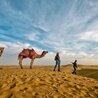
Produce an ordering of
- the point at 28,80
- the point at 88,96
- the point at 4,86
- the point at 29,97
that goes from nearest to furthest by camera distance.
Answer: the point at 29,97
the point at 88,96
the point at 4,86
the point at 28,80

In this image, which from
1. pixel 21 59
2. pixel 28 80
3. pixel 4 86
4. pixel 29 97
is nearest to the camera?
pixel 29 97

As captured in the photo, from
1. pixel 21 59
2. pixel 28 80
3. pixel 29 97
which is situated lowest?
pixel 29 97

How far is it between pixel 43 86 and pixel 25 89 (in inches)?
41.0

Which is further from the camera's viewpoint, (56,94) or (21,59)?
(21,59)

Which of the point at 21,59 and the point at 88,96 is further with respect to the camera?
the point at 21,59

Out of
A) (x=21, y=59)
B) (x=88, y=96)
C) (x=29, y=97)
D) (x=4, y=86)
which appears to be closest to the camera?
(x=29, y=97)

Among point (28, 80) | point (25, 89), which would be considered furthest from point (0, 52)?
point (25, 89)

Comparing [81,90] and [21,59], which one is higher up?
[21,59]

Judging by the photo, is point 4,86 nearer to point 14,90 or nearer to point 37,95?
point 14,90

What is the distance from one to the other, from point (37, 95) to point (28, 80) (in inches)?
113

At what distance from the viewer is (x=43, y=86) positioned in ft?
34.2

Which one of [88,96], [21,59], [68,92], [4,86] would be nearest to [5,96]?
[4,86]

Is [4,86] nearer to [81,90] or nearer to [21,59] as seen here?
[81,90]

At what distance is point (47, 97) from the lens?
8.77m
